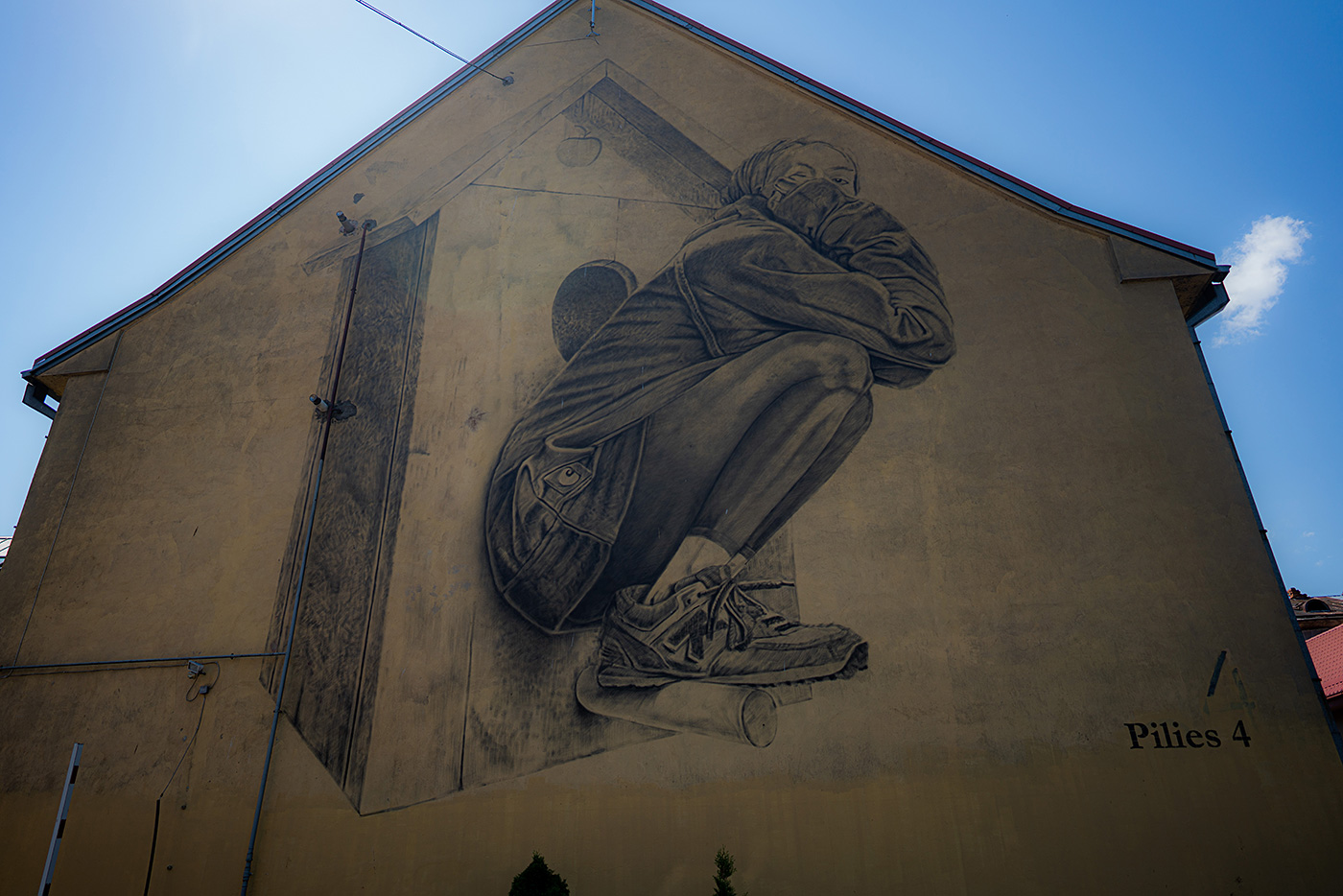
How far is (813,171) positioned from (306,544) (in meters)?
5.80

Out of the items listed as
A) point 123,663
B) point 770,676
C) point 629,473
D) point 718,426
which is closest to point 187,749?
point 123,663

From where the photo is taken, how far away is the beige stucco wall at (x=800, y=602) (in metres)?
6.09

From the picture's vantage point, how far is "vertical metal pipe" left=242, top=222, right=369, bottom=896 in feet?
22.4

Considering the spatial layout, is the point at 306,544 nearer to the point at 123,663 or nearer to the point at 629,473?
the point at 123,663

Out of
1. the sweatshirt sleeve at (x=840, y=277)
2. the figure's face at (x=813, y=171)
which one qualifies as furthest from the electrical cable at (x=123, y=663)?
the figure's face at (x=813, y=171)

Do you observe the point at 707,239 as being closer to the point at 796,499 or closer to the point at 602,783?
the point at 796,499

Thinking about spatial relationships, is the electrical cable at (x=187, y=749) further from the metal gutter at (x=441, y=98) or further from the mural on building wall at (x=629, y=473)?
the metal gutter at (x=441, y=98)

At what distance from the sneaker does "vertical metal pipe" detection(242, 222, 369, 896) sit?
2.70 meters

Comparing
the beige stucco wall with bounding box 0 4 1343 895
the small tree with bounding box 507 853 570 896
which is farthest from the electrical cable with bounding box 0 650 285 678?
the small tree with bounding box 507 853 570 896

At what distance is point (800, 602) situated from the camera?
22.6 ft

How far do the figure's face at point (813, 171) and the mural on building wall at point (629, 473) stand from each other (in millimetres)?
22

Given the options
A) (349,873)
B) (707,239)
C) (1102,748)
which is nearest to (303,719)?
(349,873)

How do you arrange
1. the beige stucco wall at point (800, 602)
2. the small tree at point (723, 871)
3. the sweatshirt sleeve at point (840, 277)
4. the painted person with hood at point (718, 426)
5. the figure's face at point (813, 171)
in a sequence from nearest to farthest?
the small tree at point (723, 871) → the beige stucco wall at point (800, 602) → the painted person with hood at point (718, 426) → the sweatshirt sleeve at point (840, 277) → the figure's face at point (813, 171)

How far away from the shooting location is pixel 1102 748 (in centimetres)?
611
